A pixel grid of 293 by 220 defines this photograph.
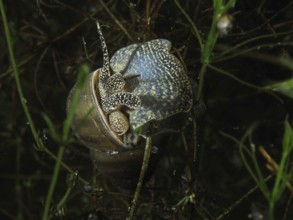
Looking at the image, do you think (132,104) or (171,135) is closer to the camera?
(132,104)

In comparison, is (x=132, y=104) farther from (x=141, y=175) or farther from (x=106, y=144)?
(x=141, y=175)

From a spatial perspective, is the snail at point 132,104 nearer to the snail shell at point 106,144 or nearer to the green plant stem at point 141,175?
the snail shell at point 106,144

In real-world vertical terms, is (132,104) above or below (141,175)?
above

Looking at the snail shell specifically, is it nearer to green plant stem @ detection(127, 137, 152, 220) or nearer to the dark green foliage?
the dark green foliage

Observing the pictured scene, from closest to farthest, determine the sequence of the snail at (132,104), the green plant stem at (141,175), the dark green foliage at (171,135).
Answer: the green plant stem at (141,175), the snail at (132,104), the dark green foliage at (171,135)

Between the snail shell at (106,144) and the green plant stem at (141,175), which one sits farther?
the snail shell at (106,144)

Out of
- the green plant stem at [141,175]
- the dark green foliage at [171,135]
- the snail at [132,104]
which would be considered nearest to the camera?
the green plant stem at [141,175]

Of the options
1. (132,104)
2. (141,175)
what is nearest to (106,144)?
(132,104)

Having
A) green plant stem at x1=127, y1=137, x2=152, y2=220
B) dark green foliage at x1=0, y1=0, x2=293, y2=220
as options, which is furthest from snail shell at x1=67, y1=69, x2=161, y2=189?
green plant stem at x1=127, y1=137, x2=152, y2=220

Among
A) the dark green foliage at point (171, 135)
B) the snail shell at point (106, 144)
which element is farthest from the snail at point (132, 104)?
the dark green foliage at point (171, 135)
